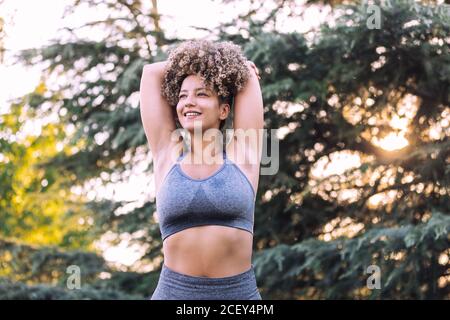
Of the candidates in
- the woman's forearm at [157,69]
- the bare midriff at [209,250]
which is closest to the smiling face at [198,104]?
the woman's forearm at [157,69]

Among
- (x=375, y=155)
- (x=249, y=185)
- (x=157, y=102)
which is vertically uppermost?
(x=157, y=102)

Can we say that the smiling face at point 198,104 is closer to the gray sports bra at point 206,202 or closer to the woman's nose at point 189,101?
the woman's nose at point 189,101

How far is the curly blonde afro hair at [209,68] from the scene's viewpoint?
9.21 feet

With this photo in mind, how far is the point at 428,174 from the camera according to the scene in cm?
689

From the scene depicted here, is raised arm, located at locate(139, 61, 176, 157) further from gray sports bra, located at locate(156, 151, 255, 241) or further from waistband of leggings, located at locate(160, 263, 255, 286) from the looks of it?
waistband of leggings, located at locate(160, 263, 255, 286)

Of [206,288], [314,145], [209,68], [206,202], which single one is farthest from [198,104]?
[314,145]

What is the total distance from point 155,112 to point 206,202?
1.55 ft

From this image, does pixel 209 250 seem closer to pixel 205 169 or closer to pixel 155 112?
pixel 205 169

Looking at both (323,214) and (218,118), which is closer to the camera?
(218,118)

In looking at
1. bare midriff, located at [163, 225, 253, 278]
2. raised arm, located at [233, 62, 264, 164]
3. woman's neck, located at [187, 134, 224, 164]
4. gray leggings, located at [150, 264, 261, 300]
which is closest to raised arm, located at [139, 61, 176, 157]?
woman's neck, located at [187, 134, 224, 164]

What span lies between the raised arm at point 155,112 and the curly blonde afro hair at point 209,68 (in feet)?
0.10
